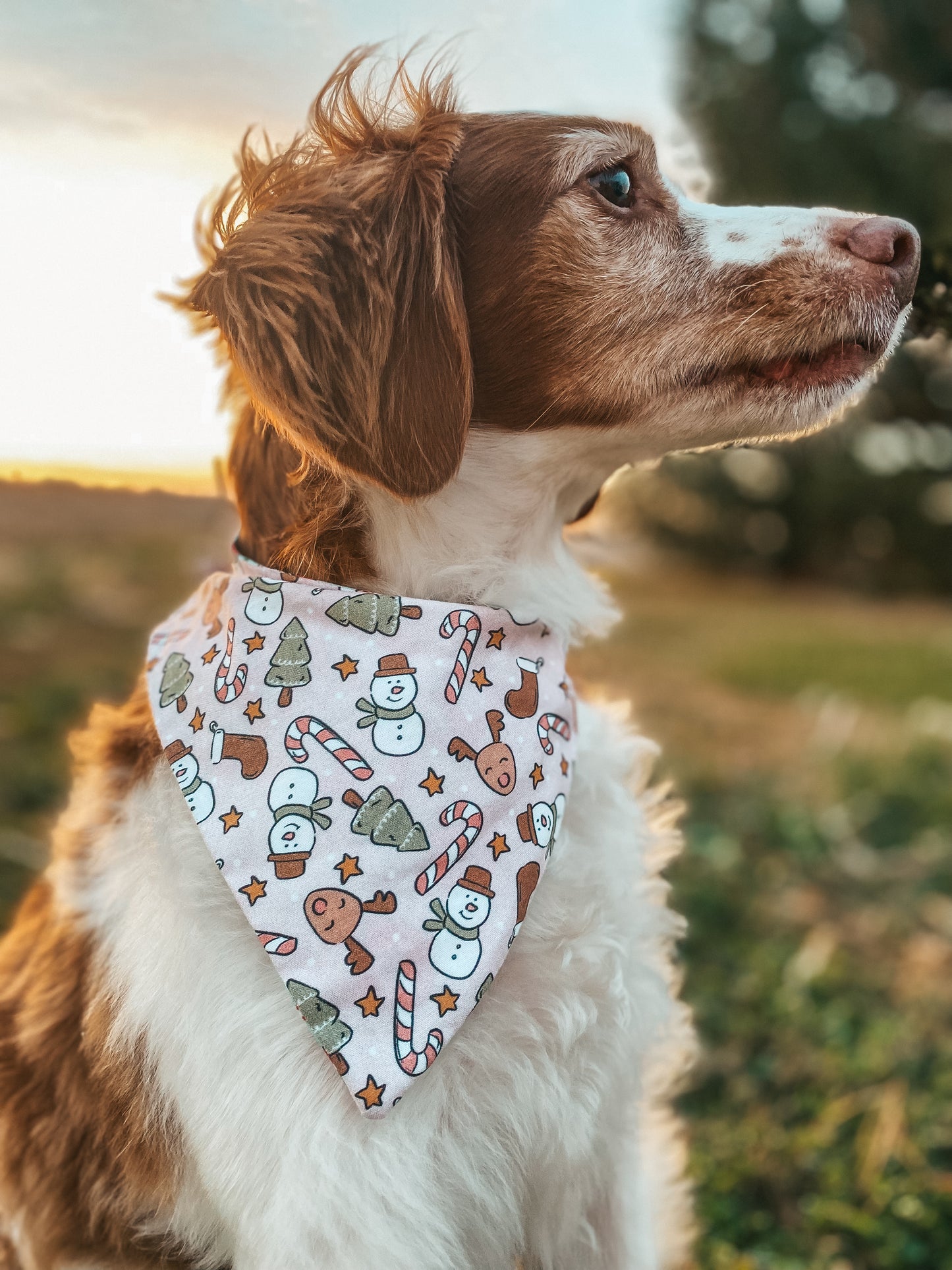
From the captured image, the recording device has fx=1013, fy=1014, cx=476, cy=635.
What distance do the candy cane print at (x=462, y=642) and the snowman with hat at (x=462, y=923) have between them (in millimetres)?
248

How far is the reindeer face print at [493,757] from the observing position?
1.44 meters

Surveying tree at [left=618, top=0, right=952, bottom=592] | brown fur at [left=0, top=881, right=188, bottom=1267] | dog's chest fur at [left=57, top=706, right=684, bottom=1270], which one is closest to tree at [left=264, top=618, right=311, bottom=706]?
dog's chest fur at [left=57, top=706, right=684, bottom=1270]

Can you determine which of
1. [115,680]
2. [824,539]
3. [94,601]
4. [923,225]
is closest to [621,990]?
[923,225]

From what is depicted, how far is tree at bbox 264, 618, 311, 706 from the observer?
1433 mm

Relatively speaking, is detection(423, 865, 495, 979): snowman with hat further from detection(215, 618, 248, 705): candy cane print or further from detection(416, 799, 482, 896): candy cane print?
detection(215, 618, 248, 705): candy cane print

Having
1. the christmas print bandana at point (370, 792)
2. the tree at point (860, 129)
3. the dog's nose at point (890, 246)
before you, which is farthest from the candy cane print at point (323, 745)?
the tree at point (860, 129)

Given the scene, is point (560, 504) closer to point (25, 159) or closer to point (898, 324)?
point (898, 324)

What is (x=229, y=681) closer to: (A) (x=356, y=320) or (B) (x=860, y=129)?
(A) (x=356, y=320)

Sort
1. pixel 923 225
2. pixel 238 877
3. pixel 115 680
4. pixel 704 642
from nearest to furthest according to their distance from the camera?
pixel 238 877
pixel 923 225
pixel 115 680
pixel 704 642

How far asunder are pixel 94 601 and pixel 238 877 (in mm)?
4352

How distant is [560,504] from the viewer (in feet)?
5.57

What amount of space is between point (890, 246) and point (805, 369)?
20 centimetres

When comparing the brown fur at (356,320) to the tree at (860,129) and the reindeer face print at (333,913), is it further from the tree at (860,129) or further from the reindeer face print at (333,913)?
the tree at (860,129)

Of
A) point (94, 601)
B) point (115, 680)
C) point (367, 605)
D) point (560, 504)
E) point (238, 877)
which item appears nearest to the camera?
point (238, 877)
